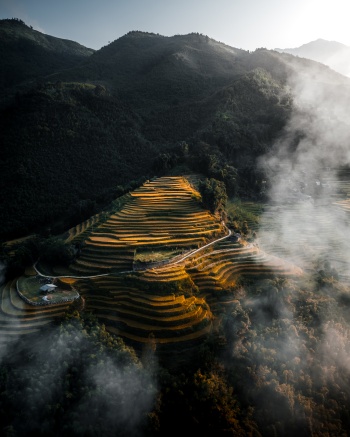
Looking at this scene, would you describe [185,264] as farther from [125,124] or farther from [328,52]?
[328,52]

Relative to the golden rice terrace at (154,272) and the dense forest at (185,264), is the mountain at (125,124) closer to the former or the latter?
the dense forest at (185,264)

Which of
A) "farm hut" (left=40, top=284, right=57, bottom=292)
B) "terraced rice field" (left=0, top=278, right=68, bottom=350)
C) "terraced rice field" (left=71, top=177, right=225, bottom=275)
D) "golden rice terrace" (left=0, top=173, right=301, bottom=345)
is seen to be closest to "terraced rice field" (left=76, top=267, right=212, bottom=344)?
"golden rice terrace" (left=0, top=173, right=301, bottom=345)

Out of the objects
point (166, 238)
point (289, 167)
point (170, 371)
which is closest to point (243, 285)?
point (166, 238)

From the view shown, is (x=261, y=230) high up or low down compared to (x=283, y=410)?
up

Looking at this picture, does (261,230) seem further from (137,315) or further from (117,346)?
(117,346)

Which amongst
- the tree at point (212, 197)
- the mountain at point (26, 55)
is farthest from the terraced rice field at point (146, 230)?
the mountain at point (26, 55)

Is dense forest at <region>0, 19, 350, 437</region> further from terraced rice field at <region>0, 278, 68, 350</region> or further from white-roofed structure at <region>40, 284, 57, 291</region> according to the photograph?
white-roofed structure at <region>40, 284, 57, 291</region>
